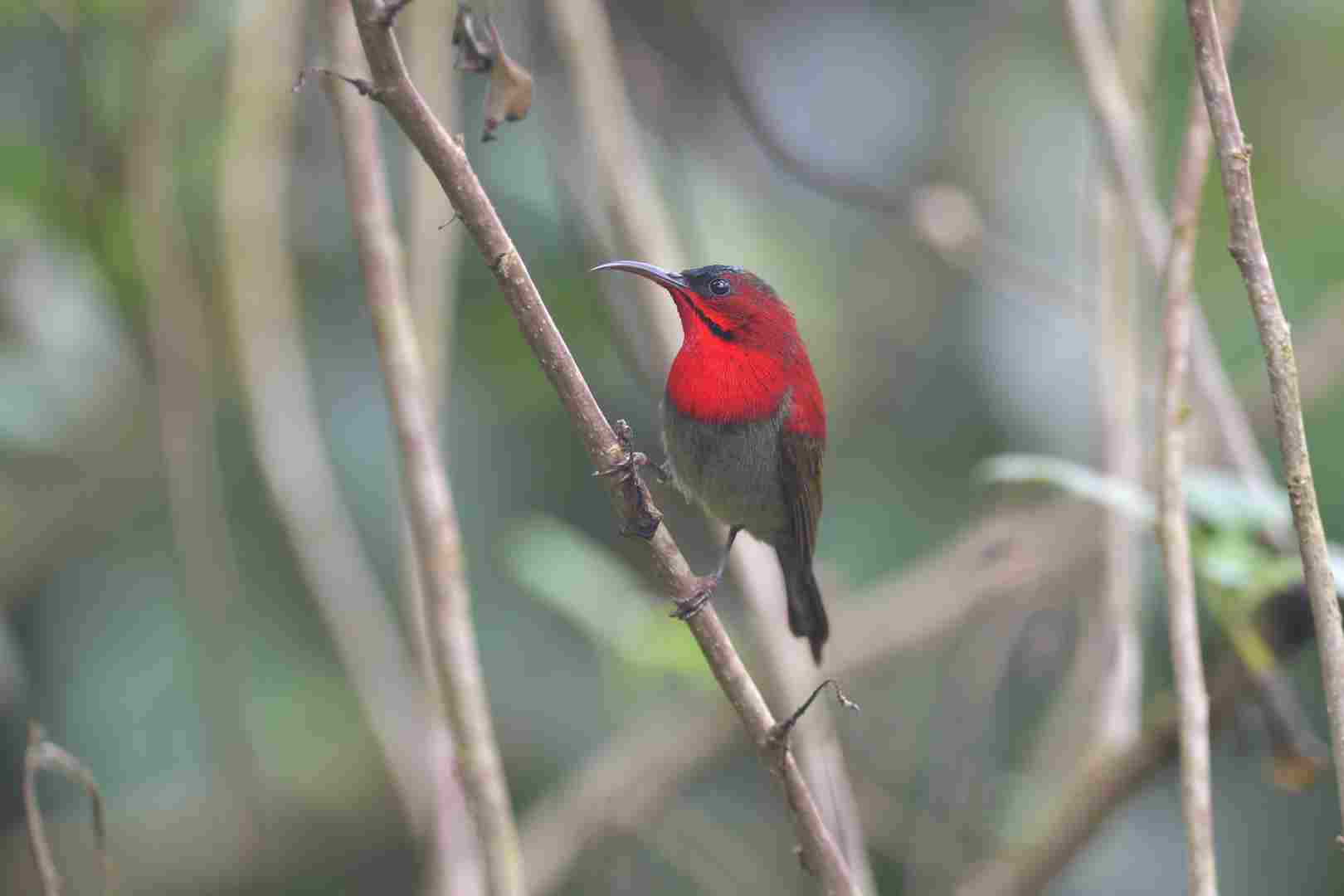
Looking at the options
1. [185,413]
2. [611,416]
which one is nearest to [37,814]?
[185,413]

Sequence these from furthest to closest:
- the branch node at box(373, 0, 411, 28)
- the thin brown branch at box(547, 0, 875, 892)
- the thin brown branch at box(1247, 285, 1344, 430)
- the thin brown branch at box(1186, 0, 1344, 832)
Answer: the thin brown branch at box(1247, 285, 1344, 430)
the thin brown branch at box(547, 0, 875, 892)
the thin brown branch at box(1186, 0, 1344, 832)
the branch node at box(373, 0, 411, 28)

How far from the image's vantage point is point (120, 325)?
15.3 ft

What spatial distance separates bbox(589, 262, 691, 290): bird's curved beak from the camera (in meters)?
2.86

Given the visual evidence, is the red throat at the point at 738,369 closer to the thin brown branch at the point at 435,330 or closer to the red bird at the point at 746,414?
the red bird at the point at 746,414

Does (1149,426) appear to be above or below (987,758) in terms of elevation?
above

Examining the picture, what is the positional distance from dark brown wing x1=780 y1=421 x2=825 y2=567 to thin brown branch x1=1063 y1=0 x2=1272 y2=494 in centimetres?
87

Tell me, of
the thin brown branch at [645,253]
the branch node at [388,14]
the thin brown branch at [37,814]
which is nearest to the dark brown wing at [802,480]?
the thin brown branch at [645,253]

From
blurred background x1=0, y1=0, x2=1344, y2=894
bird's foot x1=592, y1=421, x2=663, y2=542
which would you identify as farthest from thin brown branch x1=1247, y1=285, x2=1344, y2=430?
bird's foot x1=592, y1=421, x2=663, y2=542

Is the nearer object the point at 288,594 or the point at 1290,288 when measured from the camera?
the point at 288,594

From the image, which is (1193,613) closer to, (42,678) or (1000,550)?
(1000,550)

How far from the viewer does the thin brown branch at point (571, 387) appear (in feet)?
5.53

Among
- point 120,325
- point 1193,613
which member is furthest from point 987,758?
point 120,325

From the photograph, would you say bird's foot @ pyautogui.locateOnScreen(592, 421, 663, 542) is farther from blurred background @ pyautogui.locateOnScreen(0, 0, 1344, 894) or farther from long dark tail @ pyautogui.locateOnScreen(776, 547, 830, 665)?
blurred background @ pyautogui.locateOnScreen(0, 0, 1344, 894)

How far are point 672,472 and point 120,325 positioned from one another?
7.27 feet
